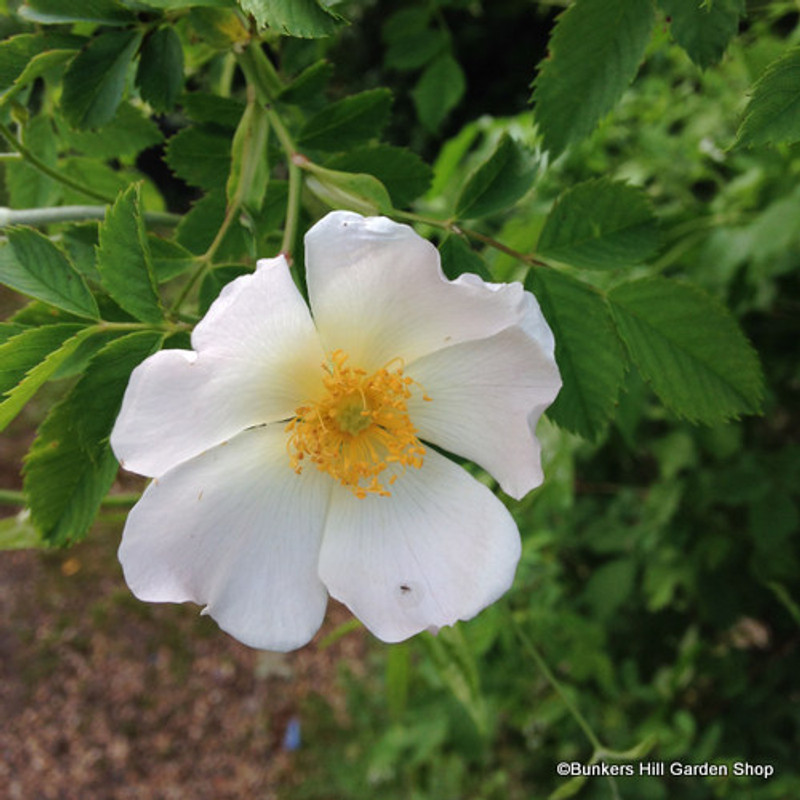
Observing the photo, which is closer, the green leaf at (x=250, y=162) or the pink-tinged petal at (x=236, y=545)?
the pink-tinged petal at (x=236, y=545)

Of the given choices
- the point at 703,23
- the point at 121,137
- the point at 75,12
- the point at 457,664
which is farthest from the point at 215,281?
the point at 457,664

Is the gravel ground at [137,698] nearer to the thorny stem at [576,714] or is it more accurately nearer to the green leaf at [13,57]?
the thorny stem at [576,714]

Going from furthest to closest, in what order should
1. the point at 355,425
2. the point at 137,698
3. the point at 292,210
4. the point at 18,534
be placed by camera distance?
the point at 137,698 → the point at 18,534 → the point at 355,425 → the point at 292,210

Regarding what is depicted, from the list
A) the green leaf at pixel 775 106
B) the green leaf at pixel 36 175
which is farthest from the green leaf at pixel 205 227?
the green leaf at pixel 775 106

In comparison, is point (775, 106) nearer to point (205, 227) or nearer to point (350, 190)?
point (350, 190)

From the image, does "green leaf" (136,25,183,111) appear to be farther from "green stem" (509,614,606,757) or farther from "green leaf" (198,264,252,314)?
"green stem" (509,614,606,757)
